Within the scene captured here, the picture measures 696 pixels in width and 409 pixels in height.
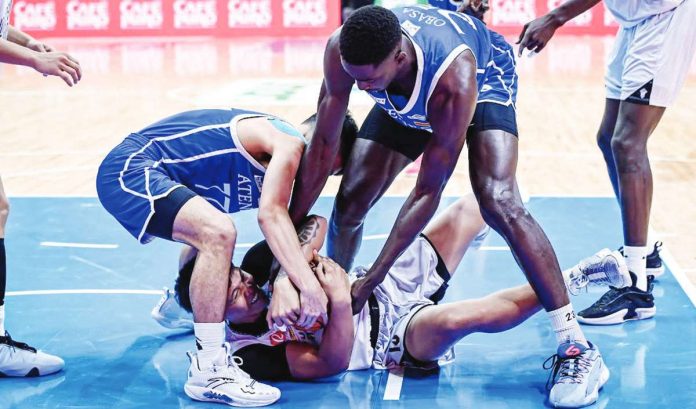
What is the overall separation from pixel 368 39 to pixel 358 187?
47.9 inches

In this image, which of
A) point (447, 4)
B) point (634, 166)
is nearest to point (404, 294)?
point (634, 166)

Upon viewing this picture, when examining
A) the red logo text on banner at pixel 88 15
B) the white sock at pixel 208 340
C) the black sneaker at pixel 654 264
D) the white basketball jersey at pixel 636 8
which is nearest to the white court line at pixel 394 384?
the white sock at pixel 208 340

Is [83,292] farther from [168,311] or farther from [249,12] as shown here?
[249,12]

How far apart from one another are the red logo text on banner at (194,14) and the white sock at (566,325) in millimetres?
14598

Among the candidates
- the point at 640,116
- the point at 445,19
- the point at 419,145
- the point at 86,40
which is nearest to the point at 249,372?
the point at 419,145

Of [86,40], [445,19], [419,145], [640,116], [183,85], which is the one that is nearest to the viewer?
[445,19]

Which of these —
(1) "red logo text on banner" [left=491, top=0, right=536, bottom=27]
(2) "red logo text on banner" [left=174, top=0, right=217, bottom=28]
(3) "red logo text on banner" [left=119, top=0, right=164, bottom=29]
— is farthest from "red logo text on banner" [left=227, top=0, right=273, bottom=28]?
(1) "red logo text on banner" [left=491, top=0, right=536, bottom=27]

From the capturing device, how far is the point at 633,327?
4.87 meters

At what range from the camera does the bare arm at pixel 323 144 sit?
420 centimetres

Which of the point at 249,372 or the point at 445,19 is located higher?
the point at 445,19

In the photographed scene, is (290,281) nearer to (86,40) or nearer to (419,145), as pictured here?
(419,145)

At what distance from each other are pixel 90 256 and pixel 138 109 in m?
5.19

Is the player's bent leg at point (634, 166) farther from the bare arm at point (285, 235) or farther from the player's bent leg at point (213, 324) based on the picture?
the player's bent leg at point (213, 324)

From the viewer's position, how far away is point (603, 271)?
185 inches
